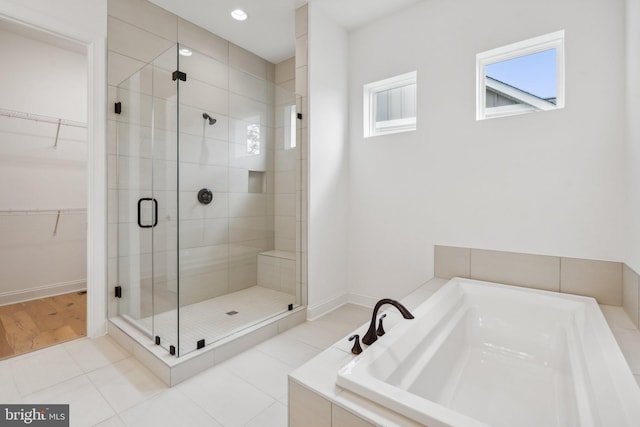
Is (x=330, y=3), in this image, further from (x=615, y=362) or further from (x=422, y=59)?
(x=615, y=362)

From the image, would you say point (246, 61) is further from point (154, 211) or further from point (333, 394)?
point (333, 394)

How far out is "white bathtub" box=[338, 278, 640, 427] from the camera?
38.1 inches

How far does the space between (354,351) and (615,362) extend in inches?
39.6

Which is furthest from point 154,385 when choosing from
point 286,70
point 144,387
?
point 286,70

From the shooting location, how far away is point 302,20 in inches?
103

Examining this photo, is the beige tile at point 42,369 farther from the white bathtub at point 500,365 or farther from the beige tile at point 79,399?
Result: the white bathtub at point 500,365

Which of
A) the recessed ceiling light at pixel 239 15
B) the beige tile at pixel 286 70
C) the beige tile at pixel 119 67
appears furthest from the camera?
the beige tile at pixel 286 70

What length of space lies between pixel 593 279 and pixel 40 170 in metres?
5.02

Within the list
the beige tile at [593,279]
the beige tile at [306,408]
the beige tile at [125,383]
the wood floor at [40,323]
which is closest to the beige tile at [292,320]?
the beige tile at [125,383]

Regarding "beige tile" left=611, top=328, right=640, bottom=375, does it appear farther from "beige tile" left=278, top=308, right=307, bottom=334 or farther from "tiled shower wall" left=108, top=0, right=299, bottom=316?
"tiled shower wall" left=108, top=0, right=299, bottom=316

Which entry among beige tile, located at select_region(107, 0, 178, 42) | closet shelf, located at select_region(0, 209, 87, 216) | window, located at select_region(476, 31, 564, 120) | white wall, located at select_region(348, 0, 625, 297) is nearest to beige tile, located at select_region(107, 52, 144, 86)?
beige tile, located at select_region(107, 0, 178, 42)

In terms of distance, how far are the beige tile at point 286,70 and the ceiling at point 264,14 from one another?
320 mm

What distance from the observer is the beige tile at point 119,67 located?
2326 millimetres

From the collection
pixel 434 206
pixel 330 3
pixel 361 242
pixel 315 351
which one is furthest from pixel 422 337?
pixel 330 3
